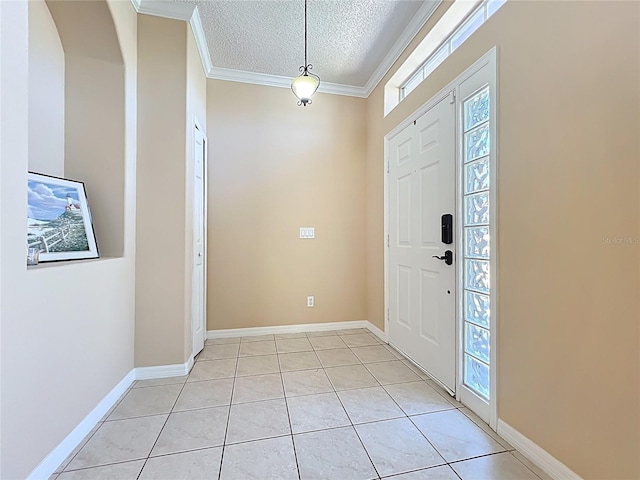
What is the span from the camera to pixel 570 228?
123 cm

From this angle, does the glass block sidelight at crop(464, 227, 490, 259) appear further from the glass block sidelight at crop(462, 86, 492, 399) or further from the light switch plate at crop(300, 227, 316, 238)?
the light switch plate at crop(300, 227, 316, 238)

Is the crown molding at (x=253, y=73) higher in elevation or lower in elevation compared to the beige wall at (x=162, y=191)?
→ higher

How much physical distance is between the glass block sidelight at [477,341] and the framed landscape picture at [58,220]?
2533 millimetres

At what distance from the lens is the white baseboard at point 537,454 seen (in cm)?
125

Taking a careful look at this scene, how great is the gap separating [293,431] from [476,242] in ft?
5.16

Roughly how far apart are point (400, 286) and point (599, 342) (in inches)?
65.3

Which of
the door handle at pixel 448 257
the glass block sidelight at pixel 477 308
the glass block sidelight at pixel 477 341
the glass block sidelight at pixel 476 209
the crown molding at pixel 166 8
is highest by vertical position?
the crown molding at pixel 166 8

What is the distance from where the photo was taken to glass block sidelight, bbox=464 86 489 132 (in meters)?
1.73

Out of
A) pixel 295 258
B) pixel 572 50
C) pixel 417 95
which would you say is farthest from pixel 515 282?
pixel 295 258

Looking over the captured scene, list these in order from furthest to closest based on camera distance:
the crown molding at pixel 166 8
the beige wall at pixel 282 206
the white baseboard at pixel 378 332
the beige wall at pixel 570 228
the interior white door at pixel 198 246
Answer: the beige wall at pixel 282 206, the white baseboard at pixel 378 332, the interior white door at pixel 198 246, the crown molding at pixel 166 8, the beige wall at pixel 570 228

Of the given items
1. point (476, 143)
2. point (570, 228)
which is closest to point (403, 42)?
point (476, 143)

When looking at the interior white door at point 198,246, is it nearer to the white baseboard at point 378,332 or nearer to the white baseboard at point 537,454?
the white baseboard at point 378,332

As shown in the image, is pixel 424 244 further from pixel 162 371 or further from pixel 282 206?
pixel 162 371

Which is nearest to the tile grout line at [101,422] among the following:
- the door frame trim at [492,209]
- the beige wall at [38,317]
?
the beige wall at [38,317]
